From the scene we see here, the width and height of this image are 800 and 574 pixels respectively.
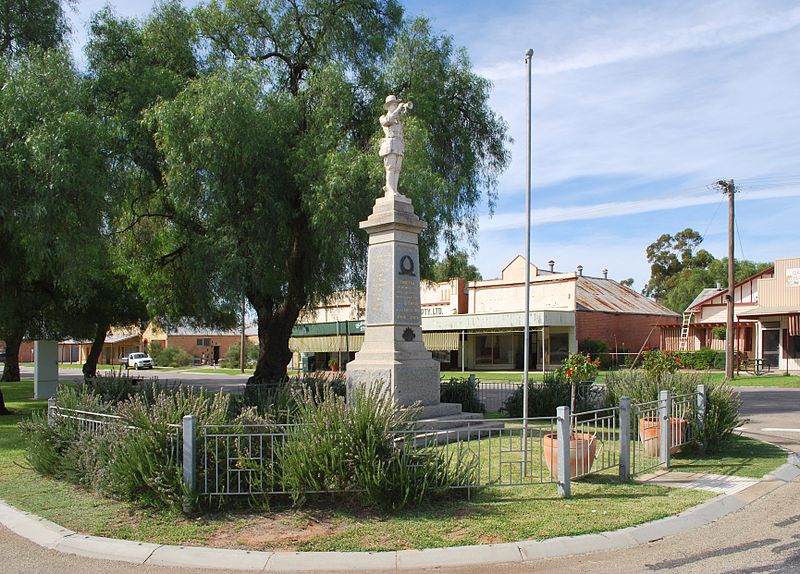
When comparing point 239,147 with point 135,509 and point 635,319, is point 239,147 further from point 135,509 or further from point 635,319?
point 635,319

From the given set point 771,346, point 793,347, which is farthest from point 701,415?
point 771,346

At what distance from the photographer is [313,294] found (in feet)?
62.9

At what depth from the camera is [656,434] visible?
10.5m

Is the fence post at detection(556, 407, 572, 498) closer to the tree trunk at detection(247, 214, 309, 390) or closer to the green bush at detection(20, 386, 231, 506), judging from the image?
the green bush at detection(20, 386, 231, 506)

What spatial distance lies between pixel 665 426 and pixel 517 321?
1226 inches

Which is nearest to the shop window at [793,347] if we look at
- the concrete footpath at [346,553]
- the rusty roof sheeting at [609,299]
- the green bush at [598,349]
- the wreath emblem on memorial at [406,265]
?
the green bush at [598,349]

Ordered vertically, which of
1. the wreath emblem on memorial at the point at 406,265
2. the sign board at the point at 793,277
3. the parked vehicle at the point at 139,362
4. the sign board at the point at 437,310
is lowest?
the parked vehicle at the point at 139,362

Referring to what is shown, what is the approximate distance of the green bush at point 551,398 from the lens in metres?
15.9

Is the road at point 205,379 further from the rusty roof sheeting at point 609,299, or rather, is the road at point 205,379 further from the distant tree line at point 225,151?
the rusty roof sheeting at point 609,299

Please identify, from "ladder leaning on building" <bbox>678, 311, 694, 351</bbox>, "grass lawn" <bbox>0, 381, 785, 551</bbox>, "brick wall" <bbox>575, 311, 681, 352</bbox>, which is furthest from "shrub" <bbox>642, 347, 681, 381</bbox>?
"ladder leaning on building" <bbox>678, 311, 694, 351</bbox>

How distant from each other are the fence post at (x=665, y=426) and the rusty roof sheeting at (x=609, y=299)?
110ft

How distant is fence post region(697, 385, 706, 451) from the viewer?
1088 centimetres

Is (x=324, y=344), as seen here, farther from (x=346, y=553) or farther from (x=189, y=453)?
(x=346, y=553)

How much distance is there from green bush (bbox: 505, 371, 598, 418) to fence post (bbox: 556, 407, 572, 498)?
781 centimetres
